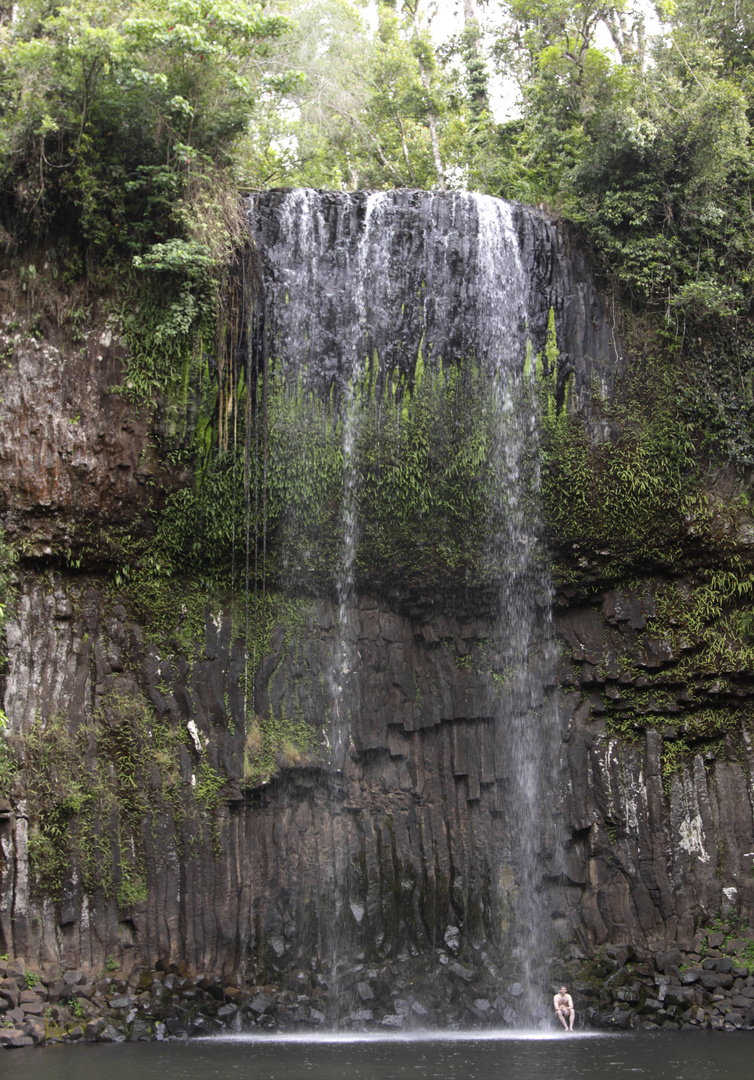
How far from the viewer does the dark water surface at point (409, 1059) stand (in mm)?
7121

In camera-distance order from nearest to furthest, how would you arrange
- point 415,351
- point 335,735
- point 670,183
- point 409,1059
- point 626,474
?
point 409,1059 < point 335,735 < point 626,474 < point 415,351 < point 670,183

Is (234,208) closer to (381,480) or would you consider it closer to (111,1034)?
(381,480)

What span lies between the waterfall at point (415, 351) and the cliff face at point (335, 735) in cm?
6

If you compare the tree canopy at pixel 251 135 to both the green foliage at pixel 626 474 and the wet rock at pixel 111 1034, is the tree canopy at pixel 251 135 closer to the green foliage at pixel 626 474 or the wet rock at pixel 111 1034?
the green foliage at pixel 626 474

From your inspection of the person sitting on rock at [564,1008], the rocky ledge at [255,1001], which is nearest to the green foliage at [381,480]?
the rocky ledge at [255,1001]

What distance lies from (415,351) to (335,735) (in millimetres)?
5192

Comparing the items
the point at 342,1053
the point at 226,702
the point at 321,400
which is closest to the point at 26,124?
the point at 321,400

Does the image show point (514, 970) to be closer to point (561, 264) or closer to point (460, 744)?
point (460, 744)

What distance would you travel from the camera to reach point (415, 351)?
40.5ft

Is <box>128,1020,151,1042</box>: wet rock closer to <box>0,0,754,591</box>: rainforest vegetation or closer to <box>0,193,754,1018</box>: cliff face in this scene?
<box>0,193,754,1018</box>: cliff face

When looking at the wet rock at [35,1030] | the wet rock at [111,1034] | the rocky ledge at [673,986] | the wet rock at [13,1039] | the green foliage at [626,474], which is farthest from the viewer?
the green foliage at [626,474]

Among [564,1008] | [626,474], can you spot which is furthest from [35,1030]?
[626,474]

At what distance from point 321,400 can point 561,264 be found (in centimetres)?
393

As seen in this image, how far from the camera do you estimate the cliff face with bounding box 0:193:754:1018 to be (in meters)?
10.9
